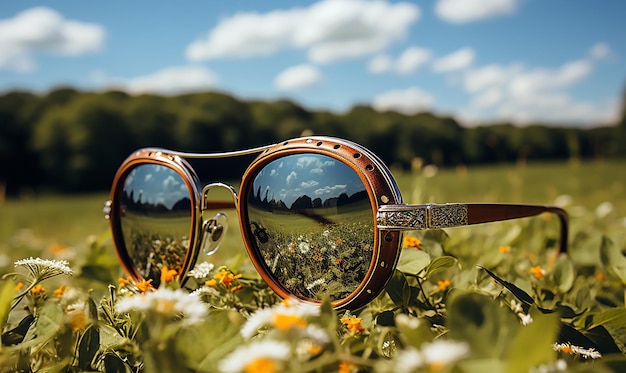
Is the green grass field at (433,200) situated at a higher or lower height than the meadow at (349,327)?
lower

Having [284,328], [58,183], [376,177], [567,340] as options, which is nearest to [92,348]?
[284,328]

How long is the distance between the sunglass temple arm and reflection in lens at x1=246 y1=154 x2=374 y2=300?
0.04 m

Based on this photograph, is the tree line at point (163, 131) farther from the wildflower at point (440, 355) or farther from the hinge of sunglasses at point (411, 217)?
the wildflower at point (440, 355)

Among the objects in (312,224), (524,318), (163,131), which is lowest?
(524,318)

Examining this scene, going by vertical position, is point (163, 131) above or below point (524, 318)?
above

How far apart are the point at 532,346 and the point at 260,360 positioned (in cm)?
19

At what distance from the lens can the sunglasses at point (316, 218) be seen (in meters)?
0.70

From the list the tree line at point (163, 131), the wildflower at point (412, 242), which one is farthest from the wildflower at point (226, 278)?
the tree line at point (163, 131)

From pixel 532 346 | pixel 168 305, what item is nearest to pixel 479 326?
pixel 532 346

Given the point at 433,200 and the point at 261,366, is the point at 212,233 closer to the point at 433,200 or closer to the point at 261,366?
the point at 433,200

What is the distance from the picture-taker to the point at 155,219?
41.3 inches

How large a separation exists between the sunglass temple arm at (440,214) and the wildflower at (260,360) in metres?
0.33

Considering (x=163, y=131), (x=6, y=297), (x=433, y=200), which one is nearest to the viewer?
(x=6, y=297)

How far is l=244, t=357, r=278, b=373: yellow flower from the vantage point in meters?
0.36
